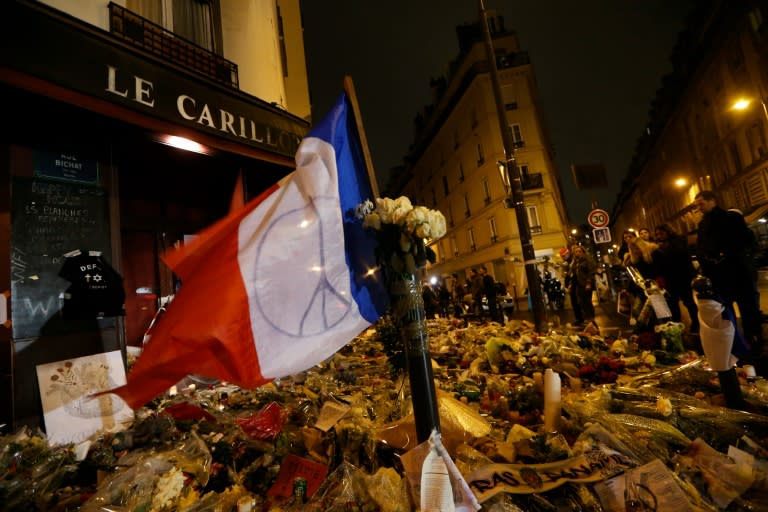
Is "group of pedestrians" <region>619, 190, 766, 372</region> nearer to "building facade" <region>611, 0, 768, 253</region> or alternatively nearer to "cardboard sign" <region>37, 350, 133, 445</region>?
"cardboard sign" <region>37, 350, 133, 445</region>

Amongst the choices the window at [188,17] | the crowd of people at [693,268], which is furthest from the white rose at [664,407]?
the window at [188,17]

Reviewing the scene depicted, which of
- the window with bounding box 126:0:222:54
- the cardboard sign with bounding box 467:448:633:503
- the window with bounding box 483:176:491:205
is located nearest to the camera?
the cardboard sign with bounding box 467:448:633:503

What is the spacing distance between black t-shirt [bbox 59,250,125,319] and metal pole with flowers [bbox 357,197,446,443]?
371 centimetres

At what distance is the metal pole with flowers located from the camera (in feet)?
7.22

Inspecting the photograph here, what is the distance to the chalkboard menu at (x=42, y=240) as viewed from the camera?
3.81 meters

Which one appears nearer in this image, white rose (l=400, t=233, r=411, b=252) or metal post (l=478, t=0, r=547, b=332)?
white rose (l=400, t=233, r=411, b=252)

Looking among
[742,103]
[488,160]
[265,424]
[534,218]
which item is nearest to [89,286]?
[265,424]

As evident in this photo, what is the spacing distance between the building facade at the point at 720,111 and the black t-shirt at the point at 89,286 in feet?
55.4

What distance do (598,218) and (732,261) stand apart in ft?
22.8

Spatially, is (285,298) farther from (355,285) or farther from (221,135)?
(221,135)

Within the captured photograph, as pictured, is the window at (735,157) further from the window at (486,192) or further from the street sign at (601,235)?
the street sign at (601,235)

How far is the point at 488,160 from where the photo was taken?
2827 centimetres

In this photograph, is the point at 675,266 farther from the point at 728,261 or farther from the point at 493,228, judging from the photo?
the point at 493,228

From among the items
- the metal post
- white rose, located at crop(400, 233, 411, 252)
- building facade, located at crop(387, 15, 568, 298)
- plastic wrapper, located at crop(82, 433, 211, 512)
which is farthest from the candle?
building facade, located at crop(387, 15, 568, 298)
